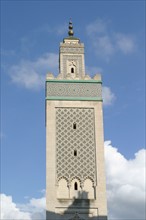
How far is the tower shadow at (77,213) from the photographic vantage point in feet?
50.4

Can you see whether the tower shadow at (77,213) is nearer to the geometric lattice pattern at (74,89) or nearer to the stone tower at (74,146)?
the stone tower at (74,146)

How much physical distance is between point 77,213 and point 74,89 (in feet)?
17.2

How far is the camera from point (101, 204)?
619 inches

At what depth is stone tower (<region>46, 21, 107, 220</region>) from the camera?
15.6 m

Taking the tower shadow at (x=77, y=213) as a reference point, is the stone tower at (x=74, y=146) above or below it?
above

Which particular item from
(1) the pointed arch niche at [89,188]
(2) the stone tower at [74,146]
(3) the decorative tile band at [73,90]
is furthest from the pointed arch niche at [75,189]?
(3) the decorative tile band at [73,90]

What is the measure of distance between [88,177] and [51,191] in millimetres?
1530

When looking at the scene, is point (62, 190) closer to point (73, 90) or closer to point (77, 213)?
point (77, 213)

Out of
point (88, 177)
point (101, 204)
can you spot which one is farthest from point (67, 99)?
point (101, 204)

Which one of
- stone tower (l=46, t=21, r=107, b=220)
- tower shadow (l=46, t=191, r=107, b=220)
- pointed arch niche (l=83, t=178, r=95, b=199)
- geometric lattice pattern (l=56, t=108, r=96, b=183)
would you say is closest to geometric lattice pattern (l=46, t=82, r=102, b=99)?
stone tower (l=46, t=21, r=107, b=220)

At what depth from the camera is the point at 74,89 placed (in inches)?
706

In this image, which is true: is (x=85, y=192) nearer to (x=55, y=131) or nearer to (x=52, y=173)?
(x=52, y=173)

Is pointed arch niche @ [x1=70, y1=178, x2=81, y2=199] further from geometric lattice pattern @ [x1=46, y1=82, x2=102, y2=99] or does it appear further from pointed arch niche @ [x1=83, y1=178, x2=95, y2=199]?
geometric lattice pattern @ [x1=46, y1=82, x2=102, y2=99]

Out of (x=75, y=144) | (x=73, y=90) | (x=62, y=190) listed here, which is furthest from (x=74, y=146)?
(x=73, y=90)
